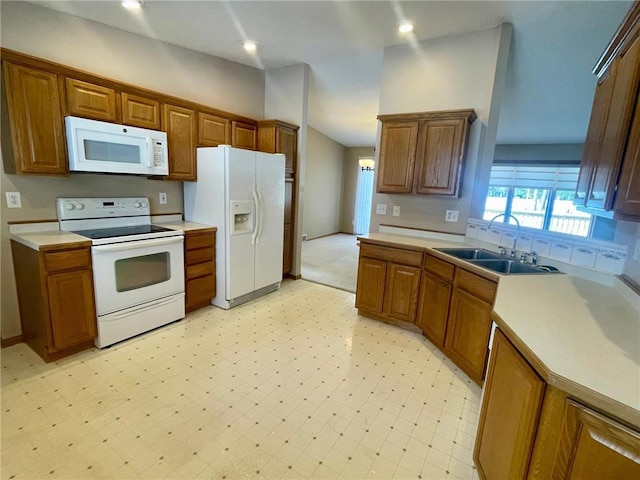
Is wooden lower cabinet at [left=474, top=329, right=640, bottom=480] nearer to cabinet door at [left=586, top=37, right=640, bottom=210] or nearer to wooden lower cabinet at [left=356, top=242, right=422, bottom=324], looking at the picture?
cabinet door at [left=586, top=37, right=640, bottom=210]

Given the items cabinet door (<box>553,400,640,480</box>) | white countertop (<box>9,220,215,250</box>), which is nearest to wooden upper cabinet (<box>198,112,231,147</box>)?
white countertop (<box>9,220,215,250</box>)

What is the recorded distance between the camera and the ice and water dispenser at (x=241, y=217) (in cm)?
308

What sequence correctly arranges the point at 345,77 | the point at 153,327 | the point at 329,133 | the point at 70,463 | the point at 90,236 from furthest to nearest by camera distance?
the point at 329,133
the point at 345,77
the point at 153,327
the point at 90,236
the point at 70,463

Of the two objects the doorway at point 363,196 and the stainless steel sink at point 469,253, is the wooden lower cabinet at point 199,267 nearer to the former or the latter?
the stainless steel sink at point 469,253

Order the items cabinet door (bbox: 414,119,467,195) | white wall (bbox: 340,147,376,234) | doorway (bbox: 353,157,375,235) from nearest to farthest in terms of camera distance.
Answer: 1. cabinet door (bbox: 414,119,467,195)
2. doorway (bbox: 353,157,375,235)
3. white wall (bbox: 340,147,376,234)

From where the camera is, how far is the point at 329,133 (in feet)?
23.5

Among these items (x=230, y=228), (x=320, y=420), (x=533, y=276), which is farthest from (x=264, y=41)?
(x=320, y=420)

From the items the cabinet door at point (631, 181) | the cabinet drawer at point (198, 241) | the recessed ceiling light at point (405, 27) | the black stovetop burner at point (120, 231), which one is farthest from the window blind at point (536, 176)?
the black stovetop burner at point (120, 231)

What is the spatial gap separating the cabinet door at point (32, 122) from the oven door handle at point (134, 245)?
0.69 metres

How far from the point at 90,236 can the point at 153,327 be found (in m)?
0.94

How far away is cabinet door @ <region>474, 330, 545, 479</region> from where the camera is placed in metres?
1.02

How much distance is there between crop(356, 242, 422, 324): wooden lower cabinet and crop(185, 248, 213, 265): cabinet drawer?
1598 mm

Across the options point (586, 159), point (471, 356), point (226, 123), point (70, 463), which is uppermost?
point (226, 123)

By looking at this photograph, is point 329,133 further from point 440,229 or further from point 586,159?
point 586,159
